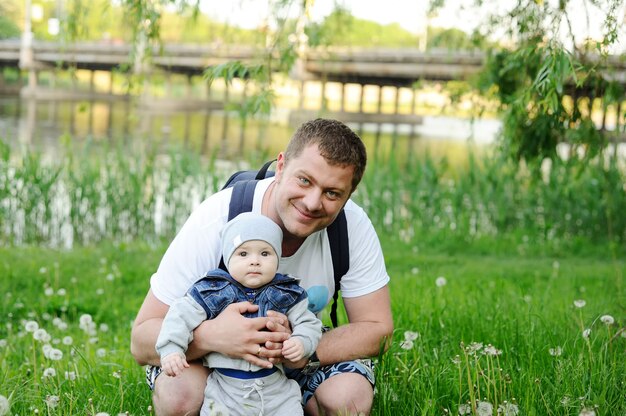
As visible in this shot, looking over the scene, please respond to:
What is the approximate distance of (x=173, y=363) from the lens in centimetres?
251

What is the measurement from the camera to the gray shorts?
2920mm

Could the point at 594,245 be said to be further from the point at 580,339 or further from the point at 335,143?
the point at 335,143

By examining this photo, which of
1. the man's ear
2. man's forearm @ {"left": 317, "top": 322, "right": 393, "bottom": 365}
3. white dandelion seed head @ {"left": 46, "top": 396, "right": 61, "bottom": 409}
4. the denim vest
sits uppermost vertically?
the man's ear

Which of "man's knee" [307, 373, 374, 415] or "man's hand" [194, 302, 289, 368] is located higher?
"man's hand" [194, 302, 289, 368]

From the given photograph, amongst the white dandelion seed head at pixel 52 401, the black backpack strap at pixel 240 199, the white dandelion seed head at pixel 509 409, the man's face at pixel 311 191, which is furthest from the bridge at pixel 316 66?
the white dandelion seed head at pixel 52 401

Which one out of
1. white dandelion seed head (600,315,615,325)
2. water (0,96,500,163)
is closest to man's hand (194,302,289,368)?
white dandelion seed head (600,315,615,325)

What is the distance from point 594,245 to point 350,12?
365 cm

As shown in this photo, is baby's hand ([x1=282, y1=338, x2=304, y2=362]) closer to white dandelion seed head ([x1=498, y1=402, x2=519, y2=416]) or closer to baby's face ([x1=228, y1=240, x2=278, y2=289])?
baby's face ([x1=228, y1=240, x2=278, y2=289])

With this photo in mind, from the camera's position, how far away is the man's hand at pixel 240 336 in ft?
8.39

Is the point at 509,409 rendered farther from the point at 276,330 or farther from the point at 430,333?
the point at 430,333

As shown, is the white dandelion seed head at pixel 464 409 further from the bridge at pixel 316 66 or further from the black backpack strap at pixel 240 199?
the bridge at pixel 316 66

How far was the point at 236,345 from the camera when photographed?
8.43 ft

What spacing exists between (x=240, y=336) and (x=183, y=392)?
309mm

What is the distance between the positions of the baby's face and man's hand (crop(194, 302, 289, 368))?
101 millimetres
